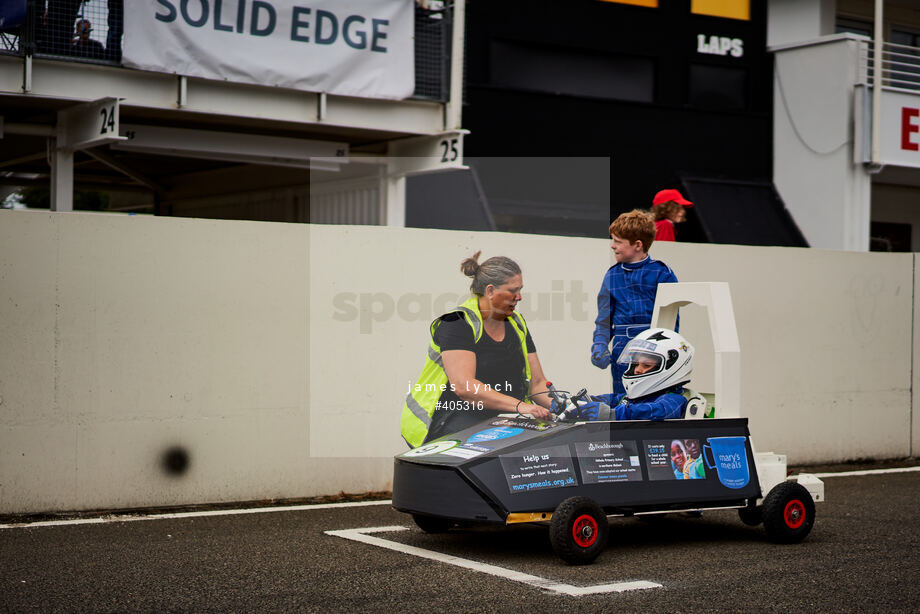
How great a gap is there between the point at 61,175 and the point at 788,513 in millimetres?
8350

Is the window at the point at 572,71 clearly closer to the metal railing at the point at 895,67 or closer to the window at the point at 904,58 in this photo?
the metal railing at the point at 895,67

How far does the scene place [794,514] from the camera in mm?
7551

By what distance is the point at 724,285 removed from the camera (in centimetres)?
778

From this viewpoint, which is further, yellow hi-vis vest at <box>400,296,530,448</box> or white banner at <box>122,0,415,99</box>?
white banner at <box>122,0,415,99</box>

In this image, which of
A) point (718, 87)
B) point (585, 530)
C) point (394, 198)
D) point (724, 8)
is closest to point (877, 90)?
point (718, 87)

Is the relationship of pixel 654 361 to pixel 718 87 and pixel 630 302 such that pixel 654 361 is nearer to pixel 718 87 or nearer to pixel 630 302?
pixel 630 302

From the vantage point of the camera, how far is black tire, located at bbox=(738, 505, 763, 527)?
7.71 meters

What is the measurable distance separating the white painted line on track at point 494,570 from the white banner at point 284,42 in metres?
5.97

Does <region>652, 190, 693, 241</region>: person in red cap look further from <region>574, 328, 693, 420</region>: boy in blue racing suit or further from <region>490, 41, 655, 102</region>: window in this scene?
<region>490, 41, 655, 102</region>: window

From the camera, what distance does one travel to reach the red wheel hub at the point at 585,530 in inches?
265

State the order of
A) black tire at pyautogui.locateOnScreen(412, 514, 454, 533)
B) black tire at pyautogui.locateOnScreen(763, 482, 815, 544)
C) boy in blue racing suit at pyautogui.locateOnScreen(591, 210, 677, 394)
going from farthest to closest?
boy in blue racing suit at pyautogui.locateOnScreen(591, 210, 677, 394), black tire at pyautogui.locateOnScreen(412, 514, 454, 533), black tire at pyautogui.locateOnScreen(763, 482, 815, 544)

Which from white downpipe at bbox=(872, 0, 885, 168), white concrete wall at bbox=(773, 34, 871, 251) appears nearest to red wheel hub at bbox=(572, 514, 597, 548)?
white concrete wall at bbox=(773, 34, 871, 251)

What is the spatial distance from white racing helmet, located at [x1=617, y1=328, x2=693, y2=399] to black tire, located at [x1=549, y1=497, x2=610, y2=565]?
0.86 metres

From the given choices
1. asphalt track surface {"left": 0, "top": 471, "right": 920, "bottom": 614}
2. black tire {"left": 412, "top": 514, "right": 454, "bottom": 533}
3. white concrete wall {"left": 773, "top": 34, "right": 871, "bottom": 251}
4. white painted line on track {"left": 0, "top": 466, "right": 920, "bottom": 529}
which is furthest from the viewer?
white concrete wall {"left": 773, "top": 34, "right": 871, "bottom": 251}
